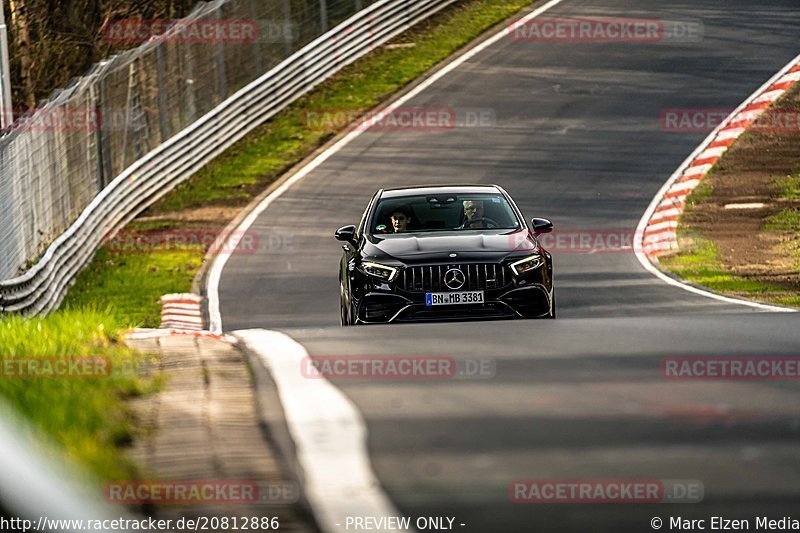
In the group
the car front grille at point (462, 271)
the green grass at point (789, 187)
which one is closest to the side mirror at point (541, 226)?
the car front grille at point (462, 271)

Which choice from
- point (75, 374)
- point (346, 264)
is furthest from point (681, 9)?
point (75, 374)

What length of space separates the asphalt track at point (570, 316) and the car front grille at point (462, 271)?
112 cm

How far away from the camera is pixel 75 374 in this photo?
23.2 feet

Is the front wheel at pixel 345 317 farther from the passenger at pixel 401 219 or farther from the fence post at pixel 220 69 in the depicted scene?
the fence post at pixel 220 69

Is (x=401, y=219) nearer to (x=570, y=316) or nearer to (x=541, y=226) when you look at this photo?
(x=541, y=226)

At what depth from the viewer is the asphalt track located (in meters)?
5.20

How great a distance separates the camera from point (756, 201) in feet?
80.2

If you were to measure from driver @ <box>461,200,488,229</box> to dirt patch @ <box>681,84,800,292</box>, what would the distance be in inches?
257

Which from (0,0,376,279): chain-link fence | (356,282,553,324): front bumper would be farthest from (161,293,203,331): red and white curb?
(356,282,553,324): front bumper

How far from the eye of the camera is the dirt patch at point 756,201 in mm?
20250

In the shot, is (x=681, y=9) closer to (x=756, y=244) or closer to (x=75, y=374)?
(x=756, y=244)

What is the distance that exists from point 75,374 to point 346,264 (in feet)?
21.0

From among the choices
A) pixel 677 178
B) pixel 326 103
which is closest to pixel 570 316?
pixel 677 178

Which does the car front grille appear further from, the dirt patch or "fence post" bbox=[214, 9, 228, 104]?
"fence post" bbox=[214, 9, 228, 104]
